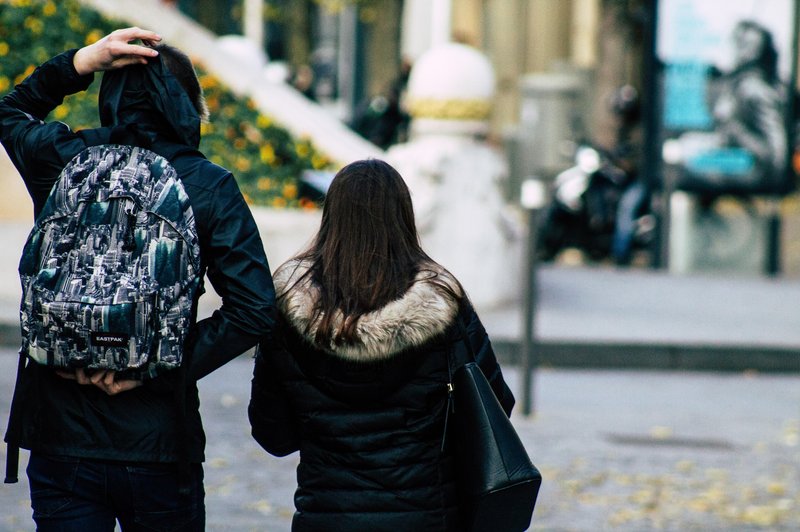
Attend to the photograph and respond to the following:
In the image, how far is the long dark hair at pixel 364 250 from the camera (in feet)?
10.8

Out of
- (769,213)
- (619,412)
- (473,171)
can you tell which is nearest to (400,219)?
(619,412)

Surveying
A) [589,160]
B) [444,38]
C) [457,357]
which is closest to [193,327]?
[457,357]

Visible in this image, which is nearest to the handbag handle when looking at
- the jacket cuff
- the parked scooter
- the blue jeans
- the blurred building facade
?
the blue jeans

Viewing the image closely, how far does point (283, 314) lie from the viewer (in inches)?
132

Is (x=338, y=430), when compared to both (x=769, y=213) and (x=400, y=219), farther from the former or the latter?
(x=769, y=213)

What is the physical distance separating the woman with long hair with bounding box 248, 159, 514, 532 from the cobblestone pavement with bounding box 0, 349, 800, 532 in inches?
105

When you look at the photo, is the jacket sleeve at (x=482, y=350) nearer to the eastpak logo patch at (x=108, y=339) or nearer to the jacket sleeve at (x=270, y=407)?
the jacket sleeve at (x=270, y=407)

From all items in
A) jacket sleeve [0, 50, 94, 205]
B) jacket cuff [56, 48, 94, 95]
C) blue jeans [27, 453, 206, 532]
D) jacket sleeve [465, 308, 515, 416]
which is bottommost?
blue jeans [27, 453, 206, 532]

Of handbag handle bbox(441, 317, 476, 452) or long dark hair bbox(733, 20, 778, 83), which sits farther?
long dark hair bbox(733, 20, 778, 83)

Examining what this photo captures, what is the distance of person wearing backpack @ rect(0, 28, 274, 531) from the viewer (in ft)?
10.1

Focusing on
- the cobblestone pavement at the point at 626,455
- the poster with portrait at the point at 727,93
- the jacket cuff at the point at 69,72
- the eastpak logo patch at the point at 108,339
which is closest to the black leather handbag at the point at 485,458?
the eastpak logo patch at the point at 108,339

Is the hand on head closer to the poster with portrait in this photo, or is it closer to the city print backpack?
the city print backpack

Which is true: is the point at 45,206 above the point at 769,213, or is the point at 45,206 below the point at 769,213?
above

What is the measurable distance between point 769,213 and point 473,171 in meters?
5.46
